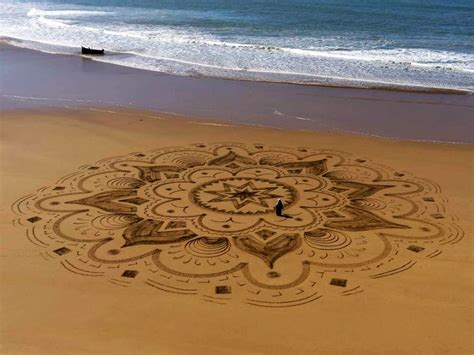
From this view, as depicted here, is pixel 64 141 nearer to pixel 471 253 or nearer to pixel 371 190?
pixel 371 190

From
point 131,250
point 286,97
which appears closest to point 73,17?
point 286,97

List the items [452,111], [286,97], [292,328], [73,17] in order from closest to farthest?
[292,328]
[452,111]
[286,97]
[73,17]

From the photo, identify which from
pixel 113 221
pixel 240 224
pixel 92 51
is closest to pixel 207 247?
pixel 240 224

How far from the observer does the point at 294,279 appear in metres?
8.61

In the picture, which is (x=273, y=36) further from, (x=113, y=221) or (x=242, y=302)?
(x=242, y=302)

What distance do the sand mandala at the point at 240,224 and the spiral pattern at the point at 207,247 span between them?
0.02m

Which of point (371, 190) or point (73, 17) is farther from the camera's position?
point (73, 17)

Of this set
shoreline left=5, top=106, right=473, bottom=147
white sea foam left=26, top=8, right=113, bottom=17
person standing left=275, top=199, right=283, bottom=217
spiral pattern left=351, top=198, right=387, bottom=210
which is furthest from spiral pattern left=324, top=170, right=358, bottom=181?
white sea foam left=26, top=8, right=113, bottom=17

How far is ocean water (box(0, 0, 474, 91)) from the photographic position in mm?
24922

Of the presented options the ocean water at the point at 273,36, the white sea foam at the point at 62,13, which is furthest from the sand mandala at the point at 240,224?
the white sea foam at the point at 62,13

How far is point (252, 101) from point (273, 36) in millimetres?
16565

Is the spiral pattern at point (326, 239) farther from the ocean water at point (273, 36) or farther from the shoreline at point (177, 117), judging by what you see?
the ocean water at point (273, 36)

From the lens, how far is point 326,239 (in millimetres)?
9773

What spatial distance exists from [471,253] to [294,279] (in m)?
3.09
